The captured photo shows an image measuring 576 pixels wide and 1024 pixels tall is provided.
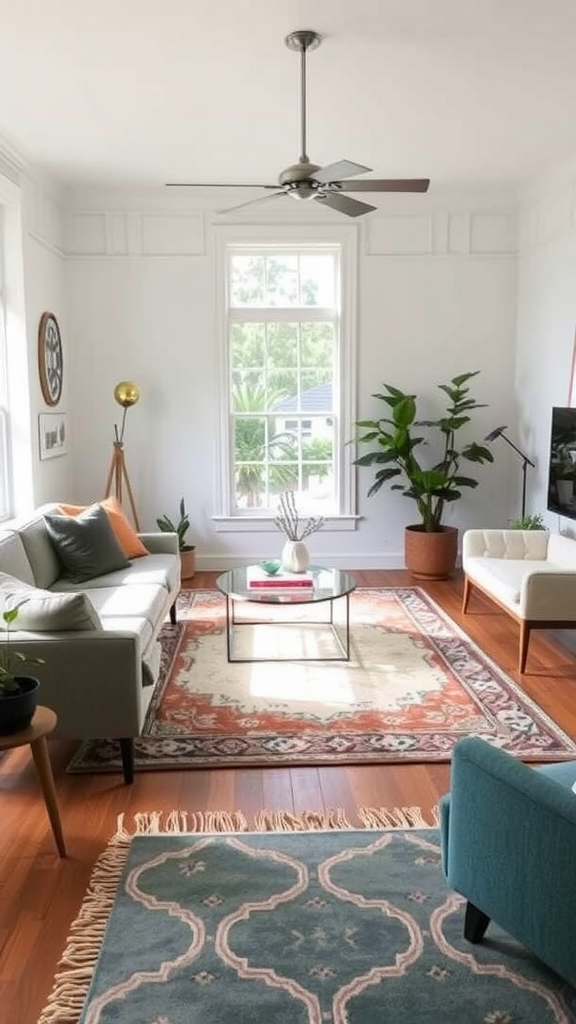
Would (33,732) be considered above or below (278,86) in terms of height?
below

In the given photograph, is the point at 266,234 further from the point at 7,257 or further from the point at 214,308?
the point at 7,257

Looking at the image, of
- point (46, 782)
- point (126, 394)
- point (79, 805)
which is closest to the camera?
point (46, 782)

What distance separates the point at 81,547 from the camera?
430 cm

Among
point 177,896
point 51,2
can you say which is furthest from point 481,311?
point 177,896

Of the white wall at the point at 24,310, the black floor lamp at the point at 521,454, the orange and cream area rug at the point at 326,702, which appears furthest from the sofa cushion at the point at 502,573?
the white wall at the point at 24,310

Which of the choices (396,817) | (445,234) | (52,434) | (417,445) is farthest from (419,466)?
(396,817)

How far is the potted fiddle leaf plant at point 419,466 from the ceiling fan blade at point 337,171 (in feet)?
8.98

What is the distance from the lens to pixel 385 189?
3512 mm

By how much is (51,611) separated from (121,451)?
3382 mm

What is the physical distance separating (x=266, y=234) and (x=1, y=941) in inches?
206

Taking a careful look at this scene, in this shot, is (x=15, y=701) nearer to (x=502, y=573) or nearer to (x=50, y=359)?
(x=502, y=573)

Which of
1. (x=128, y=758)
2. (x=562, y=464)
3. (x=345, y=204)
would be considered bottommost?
(x=128, y=758)

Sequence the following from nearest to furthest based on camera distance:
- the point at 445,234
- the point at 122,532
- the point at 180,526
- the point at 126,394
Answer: the point at 122,532, the point at 126,394, the point at 180,526, the point at 445,234

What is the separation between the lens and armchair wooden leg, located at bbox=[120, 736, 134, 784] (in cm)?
291
